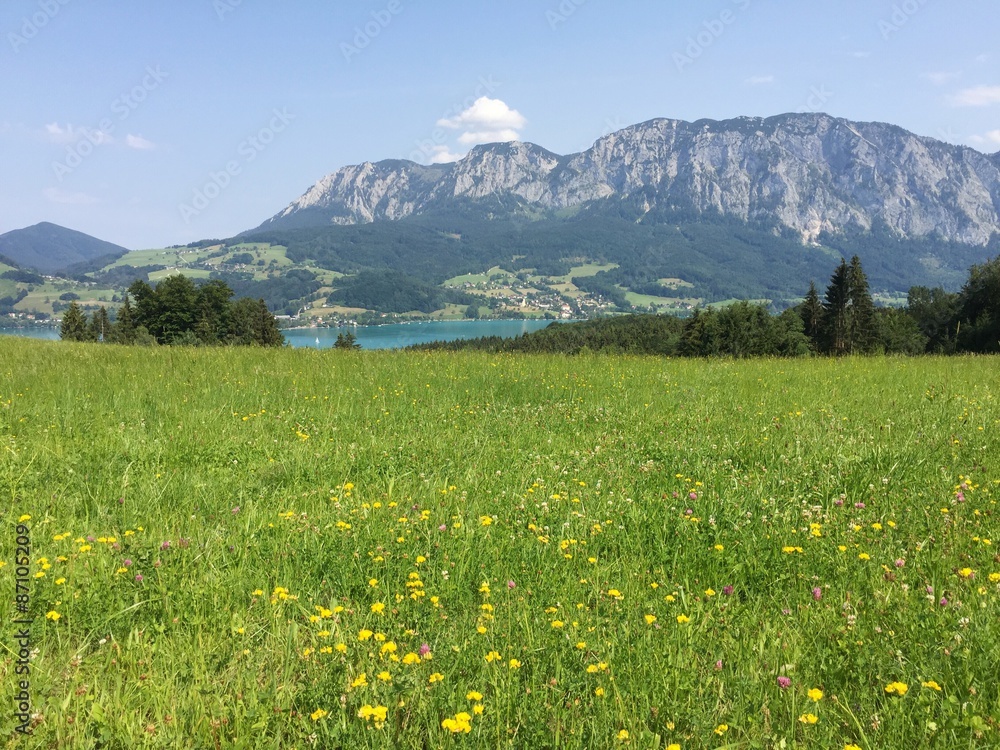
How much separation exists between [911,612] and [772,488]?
2.32 m

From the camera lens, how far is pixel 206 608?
3576 millimetres

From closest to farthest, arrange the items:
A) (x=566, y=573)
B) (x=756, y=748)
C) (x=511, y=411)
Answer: (x=756, y=748) < (x=566, y=573) < (x=511, y=411)

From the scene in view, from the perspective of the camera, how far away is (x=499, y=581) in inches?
157

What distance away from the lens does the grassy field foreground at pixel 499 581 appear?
2662 mm

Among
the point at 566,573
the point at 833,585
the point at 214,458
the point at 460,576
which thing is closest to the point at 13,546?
the point at 214,458

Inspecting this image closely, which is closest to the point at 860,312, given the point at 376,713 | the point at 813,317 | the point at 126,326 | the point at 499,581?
the point at 813,317

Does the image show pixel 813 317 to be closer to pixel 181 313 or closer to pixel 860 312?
pixel 860 312

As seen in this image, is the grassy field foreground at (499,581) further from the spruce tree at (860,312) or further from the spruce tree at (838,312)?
the spruce tree at (860,312)

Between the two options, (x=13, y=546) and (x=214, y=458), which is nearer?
(x=13, y=546)

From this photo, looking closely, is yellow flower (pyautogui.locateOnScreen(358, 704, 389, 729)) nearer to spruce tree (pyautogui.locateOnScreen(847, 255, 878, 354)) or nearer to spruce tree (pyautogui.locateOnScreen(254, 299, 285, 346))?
Result: spruce tree (pyautogui.locateOnScreen(254, 299, 285, 346))

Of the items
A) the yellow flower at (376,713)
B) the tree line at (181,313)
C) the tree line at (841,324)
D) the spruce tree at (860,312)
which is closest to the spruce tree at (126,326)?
the tree line at (181,313)

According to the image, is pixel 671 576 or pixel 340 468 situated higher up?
pixel 340 468

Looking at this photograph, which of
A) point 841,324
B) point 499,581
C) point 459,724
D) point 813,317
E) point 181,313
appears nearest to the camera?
point 459,724

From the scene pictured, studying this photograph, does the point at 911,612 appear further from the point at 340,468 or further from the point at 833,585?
the point at 340,468
